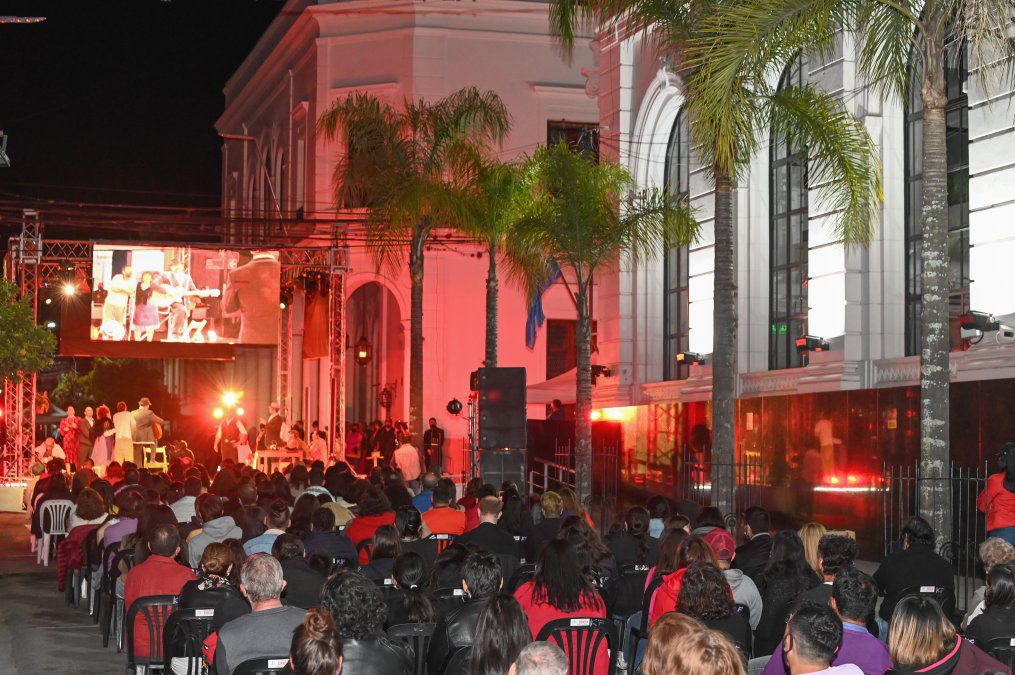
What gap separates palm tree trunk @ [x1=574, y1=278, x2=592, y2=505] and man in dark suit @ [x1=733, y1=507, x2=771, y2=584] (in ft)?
34.1

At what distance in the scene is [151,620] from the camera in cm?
982

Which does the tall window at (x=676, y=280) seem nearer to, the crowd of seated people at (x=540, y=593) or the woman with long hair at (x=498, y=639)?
the crowd of seated people at (x=540, y=593)

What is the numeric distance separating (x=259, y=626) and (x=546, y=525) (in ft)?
19.1

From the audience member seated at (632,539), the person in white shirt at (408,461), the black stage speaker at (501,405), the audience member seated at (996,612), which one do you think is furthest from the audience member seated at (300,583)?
the person in white shirt at (408,461)

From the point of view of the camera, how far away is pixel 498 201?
2533 cm

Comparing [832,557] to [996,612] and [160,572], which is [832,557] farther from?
[160,572]

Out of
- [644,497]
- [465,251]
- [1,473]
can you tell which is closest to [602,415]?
[644,497]

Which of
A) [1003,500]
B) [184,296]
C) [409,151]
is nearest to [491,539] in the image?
[1003,500]

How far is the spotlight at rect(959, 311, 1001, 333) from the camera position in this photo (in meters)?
18.0

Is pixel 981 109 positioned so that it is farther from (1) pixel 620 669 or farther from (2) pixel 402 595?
(2) pixel 402 595

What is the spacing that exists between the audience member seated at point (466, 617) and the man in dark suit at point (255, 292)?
27288 mm

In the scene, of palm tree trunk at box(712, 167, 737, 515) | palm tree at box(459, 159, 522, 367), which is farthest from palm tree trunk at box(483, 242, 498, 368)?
palm tree trunk at box(712, 167, 737, 515)

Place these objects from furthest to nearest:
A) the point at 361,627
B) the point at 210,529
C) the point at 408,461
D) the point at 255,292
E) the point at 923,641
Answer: the point at 255,292 → the point at 408,461 → the point at 210,529 → the point at 361,627 → the point at 923,641

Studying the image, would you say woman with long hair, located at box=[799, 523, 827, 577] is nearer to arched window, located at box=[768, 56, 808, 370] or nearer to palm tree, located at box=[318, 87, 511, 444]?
arched window, located at box=[768, 56, 808, 370]
